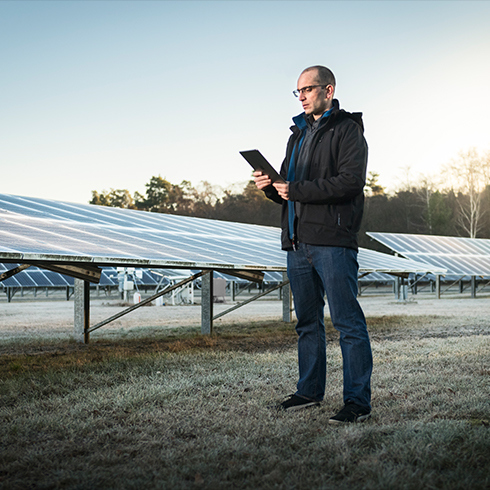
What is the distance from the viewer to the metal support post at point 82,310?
7.61 metres

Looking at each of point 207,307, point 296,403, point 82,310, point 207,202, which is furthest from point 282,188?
point 207,202

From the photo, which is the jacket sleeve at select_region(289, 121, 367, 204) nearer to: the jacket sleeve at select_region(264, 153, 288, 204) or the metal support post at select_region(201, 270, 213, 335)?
the jacket sleeve at select_region(264, 153, 288, 204)

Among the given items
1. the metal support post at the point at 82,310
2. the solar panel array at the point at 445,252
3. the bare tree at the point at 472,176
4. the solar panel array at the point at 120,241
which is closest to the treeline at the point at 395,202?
the bare tree at the point at 472,176

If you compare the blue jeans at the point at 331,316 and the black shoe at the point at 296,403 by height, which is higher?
the blue jeans at the point at 331,316

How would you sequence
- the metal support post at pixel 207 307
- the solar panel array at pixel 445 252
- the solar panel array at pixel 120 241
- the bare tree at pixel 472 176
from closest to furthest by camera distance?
1. the solar panel array at pixel 120 241
2. the metal support post at pixel 207 307
3. the solar panel array at pixel 445 252
4. the bare tree at pixel 472 176

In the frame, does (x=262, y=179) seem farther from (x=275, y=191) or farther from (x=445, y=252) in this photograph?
(x=445, y=252)

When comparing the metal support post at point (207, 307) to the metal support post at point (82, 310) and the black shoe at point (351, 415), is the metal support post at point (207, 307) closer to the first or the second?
the metal support post at point (82, 310)

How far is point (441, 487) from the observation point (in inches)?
76.4

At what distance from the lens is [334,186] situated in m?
2.91

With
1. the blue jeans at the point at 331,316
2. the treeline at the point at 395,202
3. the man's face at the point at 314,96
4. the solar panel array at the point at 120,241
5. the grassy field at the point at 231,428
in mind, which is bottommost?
the grassy field at the point at 231,428

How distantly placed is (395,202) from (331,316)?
158 ft

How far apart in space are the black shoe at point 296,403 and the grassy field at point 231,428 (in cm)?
6

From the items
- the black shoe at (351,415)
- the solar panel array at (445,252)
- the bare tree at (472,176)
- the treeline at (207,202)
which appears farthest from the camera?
the treeline at (207,202)

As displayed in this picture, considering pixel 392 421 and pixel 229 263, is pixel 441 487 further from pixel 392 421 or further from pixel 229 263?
pixel 229 263
